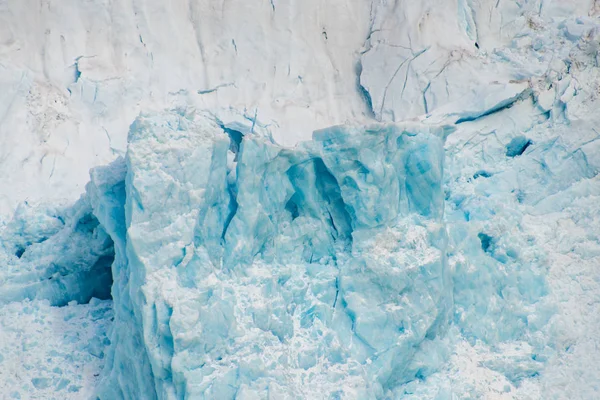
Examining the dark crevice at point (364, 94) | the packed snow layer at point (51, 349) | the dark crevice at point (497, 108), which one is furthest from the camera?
the dark crevice at point (364, 94)

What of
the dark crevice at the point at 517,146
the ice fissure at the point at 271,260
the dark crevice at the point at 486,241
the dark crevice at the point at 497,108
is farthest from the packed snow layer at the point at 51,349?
the dark crevice at the point at 517,146

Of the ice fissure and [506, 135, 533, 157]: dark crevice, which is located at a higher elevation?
[506, 135, 533, 157]: dark crevice

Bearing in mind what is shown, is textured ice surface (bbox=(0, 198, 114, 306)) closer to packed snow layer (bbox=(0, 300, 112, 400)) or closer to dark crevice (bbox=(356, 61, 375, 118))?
packed snow layer (bbox=(0, 300, 112, 400))

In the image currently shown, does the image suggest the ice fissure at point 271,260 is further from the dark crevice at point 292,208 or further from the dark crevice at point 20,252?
the dark crevice at point 20,252

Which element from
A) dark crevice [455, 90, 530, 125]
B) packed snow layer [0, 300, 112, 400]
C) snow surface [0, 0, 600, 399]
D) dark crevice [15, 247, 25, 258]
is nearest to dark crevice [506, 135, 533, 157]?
snow surface [0, 0, 600, 399]

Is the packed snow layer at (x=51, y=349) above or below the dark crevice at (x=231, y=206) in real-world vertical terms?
below

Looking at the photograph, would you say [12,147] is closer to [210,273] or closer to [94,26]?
[94,26]
